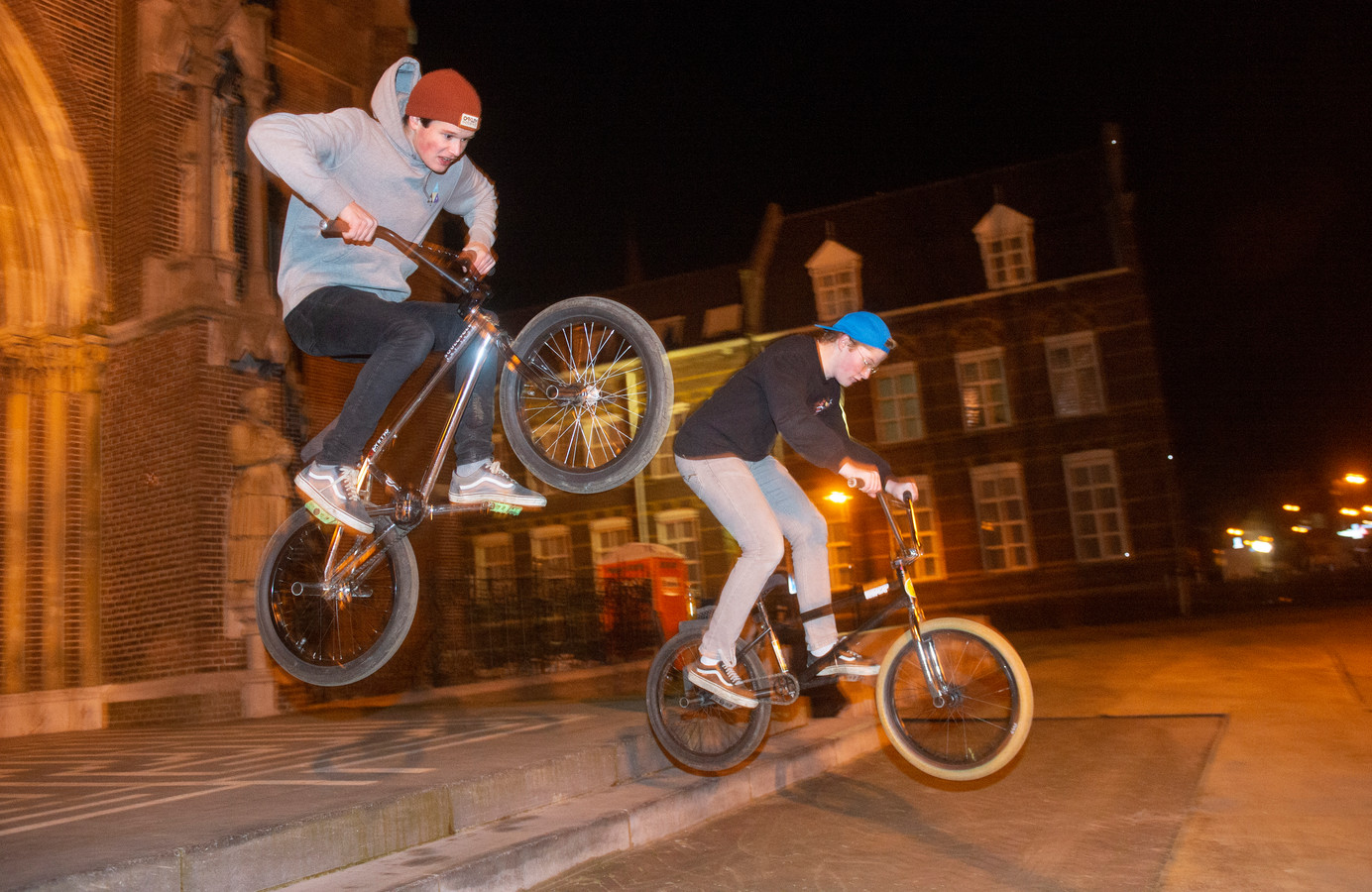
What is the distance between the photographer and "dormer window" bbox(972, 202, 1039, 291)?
26.8 m

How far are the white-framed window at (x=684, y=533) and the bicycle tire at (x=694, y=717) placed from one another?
23.4m

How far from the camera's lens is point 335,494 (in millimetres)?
4262

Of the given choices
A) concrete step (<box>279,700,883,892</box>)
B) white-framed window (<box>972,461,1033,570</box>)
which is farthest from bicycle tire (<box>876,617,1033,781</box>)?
white-framed window (<box>972,461,1033,570</box>)

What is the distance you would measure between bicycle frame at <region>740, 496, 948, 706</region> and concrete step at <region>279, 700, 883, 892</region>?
0.83 meters

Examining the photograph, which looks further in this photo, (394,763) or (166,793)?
(394,763)

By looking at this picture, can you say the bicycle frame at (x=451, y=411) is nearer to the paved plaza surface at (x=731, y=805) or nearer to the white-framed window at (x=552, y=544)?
the paved plaza surface at (x=731, y=805)

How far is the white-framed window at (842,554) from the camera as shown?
26.8 m

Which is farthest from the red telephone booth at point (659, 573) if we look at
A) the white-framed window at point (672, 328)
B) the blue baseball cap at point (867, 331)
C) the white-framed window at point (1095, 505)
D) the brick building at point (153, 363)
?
the white-framed window at point (672, 328)

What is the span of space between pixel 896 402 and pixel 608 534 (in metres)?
10.5

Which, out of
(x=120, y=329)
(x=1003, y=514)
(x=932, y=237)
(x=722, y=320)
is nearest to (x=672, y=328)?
(x=722, y=320)

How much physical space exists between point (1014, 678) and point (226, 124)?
10.3 meters

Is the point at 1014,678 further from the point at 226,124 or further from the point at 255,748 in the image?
the point at 226,124

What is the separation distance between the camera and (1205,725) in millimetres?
7230

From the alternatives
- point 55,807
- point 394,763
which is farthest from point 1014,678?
point 55,807
